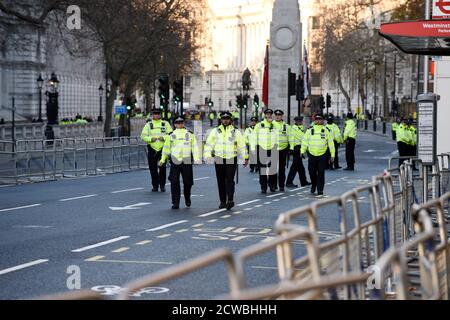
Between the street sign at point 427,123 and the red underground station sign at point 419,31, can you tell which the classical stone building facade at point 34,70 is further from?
the red underground station sign at point 419,31

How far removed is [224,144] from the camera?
879 inches

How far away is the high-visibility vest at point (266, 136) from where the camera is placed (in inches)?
1093

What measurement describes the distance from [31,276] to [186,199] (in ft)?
32.9

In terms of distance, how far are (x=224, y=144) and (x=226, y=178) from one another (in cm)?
62

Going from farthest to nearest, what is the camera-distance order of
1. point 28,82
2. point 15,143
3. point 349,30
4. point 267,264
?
point 349,30, point 28,82, point 15,143, point 267,264

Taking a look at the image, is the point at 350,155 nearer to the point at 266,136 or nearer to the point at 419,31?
the point at 266,136

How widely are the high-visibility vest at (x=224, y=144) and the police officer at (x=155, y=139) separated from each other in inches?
164

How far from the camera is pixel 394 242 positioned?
1210cm

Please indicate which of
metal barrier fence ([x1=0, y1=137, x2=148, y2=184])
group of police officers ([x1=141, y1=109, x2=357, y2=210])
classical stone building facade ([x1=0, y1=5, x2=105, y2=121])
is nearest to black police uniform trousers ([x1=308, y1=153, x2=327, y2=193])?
group of police officers ([x1=141, y1=109, x2=357, y2=210])

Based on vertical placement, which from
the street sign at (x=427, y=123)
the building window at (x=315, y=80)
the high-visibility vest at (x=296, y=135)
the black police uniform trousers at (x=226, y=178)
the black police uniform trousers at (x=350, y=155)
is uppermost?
the building window at (x=315, y=80)

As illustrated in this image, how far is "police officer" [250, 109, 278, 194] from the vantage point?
1064 inches

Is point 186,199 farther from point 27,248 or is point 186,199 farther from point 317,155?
point 27,248

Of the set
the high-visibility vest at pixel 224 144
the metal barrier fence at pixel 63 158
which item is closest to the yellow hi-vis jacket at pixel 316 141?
the high-visibility vest at pixel 224 144
